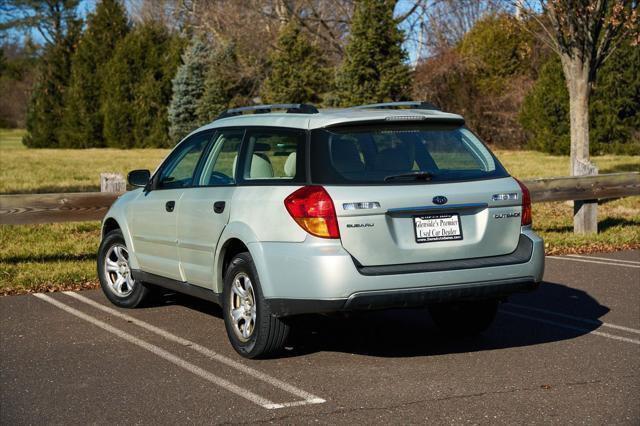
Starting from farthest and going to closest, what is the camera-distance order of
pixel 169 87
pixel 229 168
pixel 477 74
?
1. pixel 169 87
2. pixel 477 74
3. pixel 229 168

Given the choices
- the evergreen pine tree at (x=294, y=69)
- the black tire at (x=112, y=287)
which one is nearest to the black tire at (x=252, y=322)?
the black tire at (x=112, y=287)

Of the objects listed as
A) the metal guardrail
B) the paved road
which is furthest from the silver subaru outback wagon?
the metal guardrail

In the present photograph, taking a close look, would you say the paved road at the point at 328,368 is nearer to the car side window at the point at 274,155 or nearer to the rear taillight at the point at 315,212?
the rear taillight at the point at 315,212

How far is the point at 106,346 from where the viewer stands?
737cm

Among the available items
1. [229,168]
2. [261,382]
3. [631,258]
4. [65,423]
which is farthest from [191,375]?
[631,258]

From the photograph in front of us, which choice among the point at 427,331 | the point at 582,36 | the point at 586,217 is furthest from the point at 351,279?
the point at 582,36

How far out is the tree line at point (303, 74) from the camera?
34781 millimetres

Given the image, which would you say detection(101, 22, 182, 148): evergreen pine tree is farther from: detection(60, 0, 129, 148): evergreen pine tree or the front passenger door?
the front passenger door

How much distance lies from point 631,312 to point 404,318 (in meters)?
1.98

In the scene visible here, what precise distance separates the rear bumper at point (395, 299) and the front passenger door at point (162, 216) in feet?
5.74

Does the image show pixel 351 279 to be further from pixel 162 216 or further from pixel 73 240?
pixel 73 240

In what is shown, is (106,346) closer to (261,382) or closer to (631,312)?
(261,382)

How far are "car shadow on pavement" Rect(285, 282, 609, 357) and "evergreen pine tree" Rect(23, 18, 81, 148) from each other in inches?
1927

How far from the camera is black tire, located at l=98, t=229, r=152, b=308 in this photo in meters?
8.95
